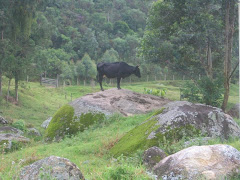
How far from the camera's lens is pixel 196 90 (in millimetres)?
17422

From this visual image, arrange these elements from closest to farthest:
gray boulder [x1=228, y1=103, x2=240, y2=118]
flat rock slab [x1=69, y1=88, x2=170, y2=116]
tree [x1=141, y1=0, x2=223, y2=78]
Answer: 1. flat rock slab [x1=69, y1=88, x2=170, y2=116]
2. tree [x1=141, y1=0, x2=223, y2=78]
3. gray boulder [x1=228, y1=103, x2=240, y2=118]

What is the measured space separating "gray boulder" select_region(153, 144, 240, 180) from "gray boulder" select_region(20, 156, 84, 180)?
5.74 ft

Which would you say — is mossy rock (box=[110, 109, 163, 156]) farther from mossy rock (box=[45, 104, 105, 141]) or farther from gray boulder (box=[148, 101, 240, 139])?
mossy rock (box=[45, 104, 105, 141])

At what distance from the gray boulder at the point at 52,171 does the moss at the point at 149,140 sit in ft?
13.0

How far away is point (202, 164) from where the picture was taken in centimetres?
593

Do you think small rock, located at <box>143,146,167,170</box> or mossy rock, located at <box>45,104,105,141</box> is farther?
mossy rock, located at <box>45,104,105,141</box>

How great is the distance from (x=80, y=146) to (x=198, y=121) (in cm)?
453

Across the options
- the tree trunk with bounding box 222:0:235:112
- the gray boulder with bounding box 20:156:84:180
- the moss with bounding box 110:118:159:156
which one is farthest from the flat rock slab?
the gray boulder with bounding box 20:156:84:180

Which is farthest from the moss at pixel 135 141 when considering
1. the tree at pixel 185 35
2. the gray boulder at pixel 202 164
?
the tree at pixel 185 35

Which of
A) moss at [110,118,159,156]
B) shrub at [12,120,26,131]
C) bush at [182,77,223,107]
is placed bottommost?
shrub at [12,120,26,131]

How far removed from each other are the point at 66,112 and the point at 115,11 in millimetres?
102302

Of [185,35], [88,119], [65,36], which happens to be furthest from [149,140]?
[65,36]

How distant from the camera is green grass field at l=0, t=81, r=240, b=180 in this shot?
6426 millimetres

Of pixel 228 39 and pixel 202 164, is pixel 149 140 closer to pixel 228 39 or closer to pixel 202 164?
pixel 202 164
